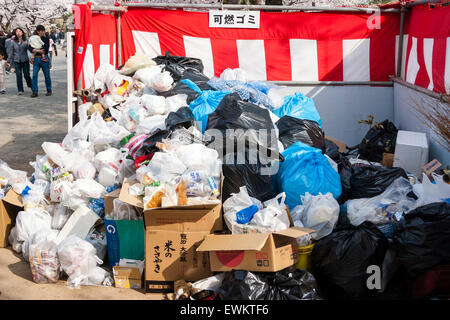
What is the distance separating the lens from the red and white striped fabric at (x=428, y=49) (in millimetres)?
4910

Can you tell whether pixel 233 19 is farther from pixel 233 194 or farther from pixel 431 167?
pixel 233 194

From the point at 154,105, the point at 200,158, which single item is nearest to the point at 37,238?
the point at 200,158

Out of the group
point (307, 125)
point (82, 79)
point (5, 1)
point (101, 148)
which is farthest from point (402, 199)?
point (5, 1)

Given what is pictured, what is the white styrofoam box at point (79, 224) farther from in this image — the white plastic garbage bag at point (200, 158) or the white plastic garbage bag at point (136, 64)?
the white plastic garbage bag at point (136, 64)

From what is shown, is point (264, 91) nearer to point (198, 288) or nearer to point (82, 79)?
point (82, 79)

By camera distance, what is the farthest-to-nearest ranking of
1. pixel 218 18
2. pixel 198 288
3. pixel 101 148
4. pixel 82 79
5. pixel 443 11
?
pixel 218 18 → pixel 82 79 → pixel 443 11 → pixel 101 148 → pixel 198 288

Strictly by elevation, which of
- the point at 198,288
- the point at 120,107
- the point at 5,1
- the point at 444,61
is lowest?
the point at 198,288

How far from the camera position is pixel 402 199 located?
12.2 ft

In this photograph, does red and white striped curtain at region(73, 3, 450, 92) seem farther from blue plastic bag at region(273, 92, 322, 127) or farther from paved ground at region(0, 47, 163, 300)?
paved ground at region(0, 47, 163, 300)

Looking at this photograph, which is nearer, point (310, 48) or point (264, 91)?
point (264, 91)

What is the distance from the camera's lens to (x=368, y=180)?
425cm

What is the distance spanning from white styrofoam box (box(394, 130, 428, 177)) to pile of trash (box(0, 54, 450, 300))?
1.50ft

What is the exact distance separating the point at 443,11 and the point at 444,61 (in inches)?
23.2

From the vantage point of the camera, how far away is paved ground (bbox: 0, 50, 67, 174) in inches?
251
